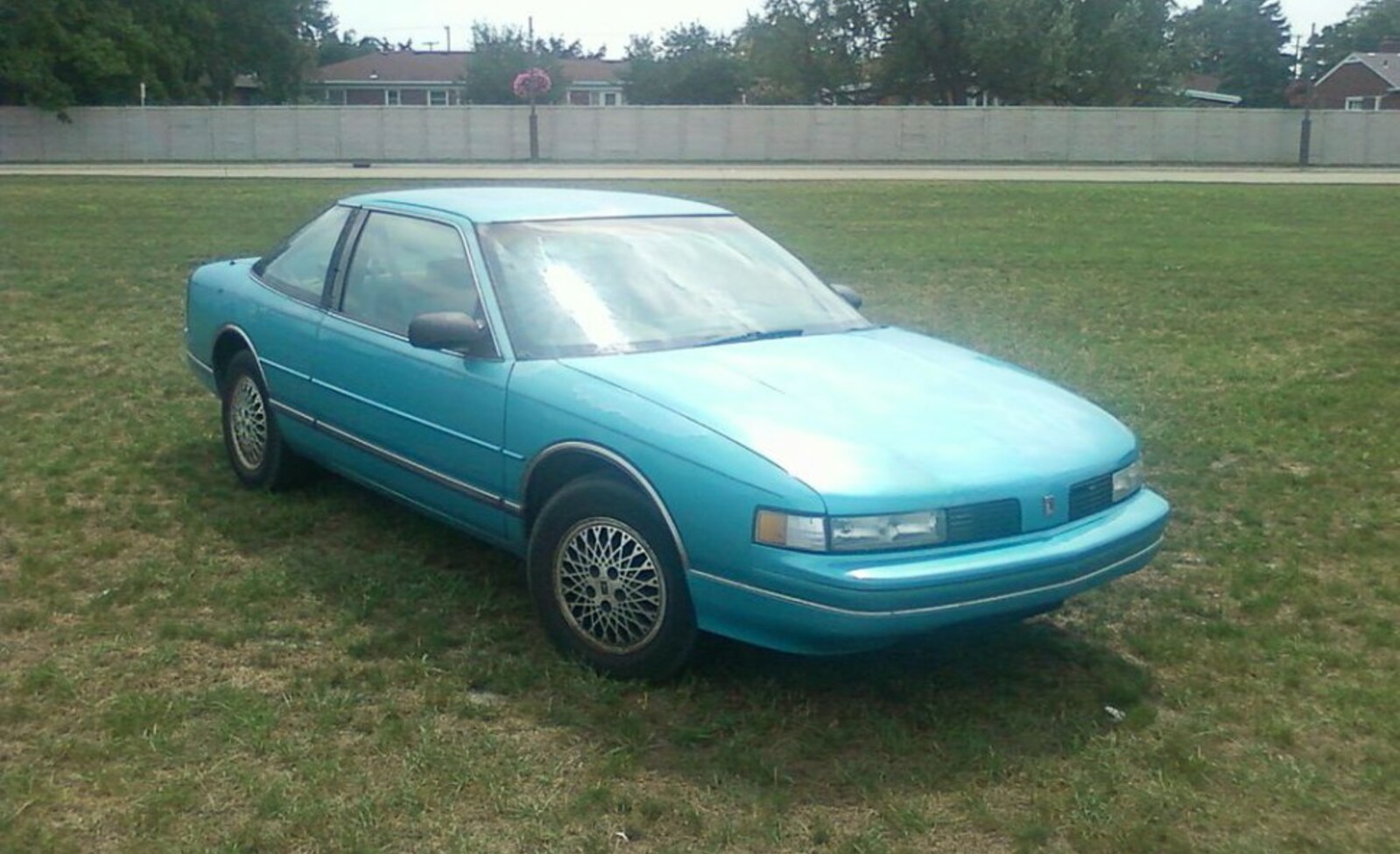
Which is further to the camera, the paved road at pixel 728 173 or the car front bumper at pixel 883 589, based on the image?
the paved road at pixel 728 173

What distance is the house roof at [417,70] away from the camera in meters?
91.6

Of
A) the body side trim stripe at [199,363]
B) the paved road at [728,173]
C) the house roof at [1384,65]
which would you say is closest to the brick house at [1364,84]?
the house roof at [1384,65]

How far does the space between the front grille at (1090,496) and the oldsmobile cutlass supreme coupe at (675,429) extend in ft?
0.04

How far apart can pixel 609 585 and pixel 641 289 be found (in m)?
1.28

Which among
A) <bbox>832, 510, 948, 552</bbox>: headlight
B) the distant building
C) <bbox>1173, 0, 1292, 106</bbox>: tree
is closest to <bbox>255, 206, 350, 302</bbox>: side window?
<bbox>832, 510, 948, 552</bbox>: headlight

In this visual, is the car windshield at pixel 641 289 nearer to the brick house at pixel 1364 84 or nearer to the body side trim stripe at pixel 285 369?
the body side trim stripe at pixel 285 369

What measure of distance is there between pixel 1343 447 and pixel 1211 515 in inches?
65.7

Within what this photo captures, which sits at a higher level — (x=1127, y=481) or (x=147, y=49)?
(x=147, y=49)

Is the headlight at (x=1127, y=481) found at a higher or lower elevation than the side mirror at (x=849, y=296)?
lower

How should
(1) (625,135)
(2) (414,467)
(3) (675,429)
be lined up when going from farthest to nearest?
1. (1) (625,135)
2. (2) (414,467)
3. (3) (675,429)

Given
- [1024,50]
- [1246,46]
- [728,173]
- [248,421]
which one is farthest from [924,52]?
[248,421]

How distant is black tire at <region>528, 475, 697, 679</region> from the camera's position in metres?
4.52

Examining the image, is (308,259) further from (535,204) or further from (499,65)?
(499,65)

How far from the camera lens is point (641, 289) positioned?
217 inches
